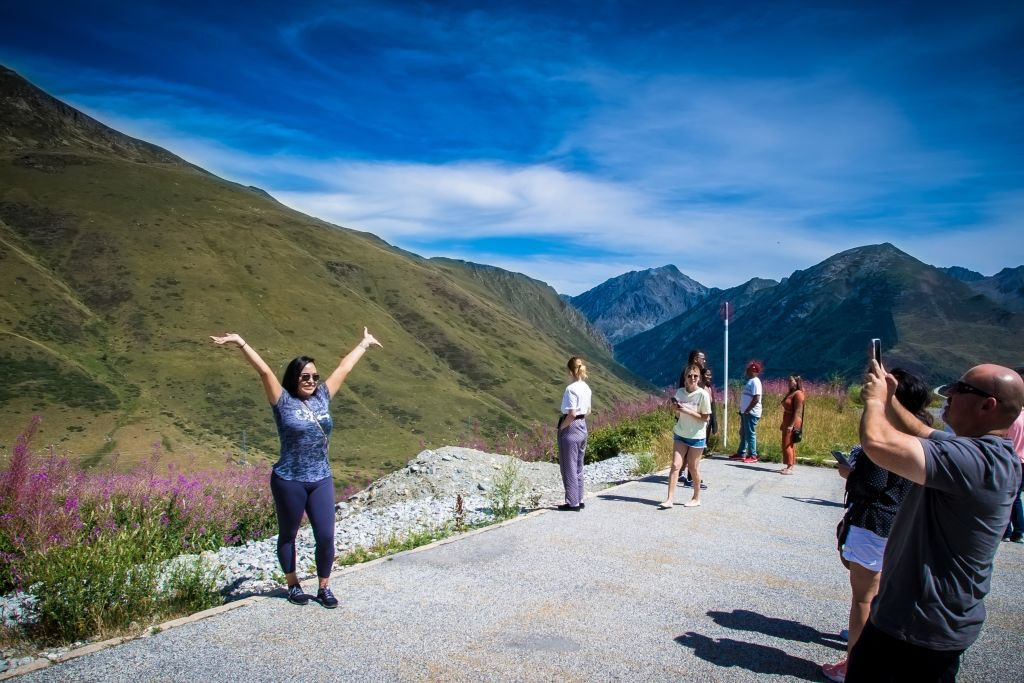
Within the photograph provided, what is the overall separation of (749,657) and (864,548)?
3.66 feet

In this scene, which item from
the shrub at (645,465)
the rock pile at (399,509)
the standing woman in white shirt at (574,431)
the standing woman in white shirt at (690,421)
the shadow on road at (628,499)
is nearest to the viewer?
the rock pile at (399,509)

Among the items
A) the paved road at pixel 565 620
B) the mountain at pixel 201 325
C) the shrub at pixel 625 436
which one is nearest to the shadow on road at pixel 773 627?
the paved road at pixel 565 620

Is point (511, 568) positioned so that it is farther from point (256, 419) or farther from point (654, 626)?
point (256, 419)

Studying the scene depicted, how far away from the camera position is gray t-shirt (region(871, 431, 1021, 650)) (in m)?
2.68

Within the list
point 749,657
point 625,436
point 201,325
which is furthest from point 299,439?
point 201,325

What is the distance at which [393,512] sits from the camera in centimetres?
1045

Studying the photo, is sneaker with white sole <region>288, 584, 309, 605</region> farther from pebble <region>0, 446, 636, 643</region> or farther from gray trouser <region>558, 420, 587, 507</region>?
gray trouser <region>558, 420, 587, 507</region>

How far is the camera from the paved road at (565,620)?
443 cm

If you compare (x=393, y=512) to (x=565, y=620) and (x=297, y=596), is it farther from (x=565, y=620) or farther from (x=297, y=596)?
(x=565, y=620)

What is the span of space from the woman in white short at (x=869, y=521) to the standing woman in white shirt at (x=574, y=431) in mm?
4365

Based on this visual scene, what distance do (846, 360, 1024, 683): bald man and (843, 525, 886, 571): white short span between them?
4.97 feet

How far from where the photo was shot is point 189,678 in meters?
4.25

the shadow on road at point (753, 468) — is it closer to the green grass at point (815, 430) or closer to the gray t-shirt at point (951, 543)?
the green grass at point (815, 430)

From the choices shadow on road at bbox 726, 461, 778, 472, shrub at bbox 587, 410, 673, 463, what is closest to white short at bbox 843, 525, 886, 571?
shadow on road at bbox 726, 461, 778, 472
